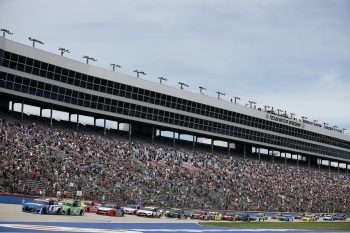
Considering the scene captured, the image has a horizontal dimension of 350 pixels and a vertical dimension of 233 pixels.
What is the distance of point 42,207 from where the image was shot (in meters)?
33.2

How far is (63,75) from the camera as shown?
59.7 metres

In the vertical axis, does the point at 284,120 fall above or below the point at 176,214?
above

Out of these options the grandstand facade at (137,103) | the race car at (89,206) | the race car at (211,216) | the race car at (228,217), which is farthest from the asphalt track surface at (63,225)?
the grandstand facade at (137,103)

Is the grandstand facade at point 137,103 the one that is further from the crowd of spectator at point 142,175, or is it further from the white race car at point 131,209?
the white race car at point 131,209

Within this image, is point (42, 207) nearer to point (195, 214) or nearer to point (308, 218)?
point (195, 214)

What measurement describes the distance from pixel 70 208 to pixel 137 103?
34640 millimetres

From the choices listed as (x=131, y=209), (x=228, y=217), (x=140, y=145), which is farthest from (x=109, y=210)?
(x=140, y=145)

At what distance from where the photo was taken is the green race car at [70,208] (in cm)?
3512

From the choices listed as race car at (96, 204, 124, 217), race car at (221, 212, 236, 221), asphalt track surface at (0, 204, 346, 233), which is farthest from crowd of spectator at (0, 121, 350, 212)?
asphalt track surface at (0, 204, 346, 233)

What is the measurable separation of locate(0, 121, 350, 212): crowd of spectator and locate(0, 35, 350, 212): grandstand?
14 cm

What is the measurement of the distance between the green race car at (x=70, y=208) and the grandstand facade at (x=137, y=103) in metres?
22.2

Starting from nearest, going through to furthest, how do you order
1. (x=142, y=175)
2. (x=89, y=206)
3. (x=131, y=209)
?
(x=89, y=206) < (x=131, y=209) < (x=142, y=175)

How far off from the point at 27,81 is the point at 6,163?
16.2 meters

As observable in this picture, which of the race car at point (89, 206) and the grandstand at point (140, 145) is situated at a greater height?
the grandstand at point (140, 145)
